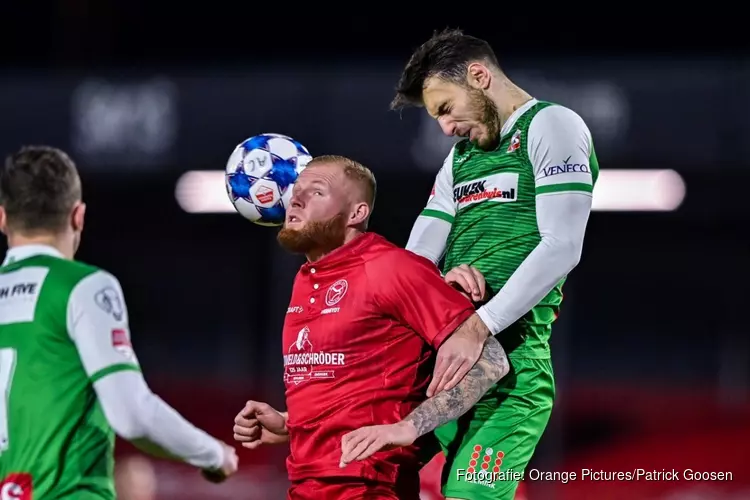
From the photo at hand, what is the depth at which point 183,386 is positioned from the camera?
40.5 ft

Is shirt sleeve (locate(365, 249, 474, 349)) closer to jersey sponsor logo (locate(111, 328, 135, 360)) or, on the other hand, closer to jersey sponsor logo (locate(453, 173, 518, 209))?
jersey sponsor logo (locate(453, 173, 518, 209))

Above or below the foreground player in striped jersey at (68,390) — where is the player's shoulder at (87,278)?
above

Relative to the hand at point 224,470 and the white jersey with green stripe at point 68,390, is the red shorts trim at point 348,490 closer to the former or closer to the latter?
the hand at point 224,470

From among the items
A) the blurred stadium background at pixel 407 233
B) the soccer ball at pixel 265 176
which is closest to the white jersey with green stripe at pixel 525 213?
the soccer ball at pixel 265 176

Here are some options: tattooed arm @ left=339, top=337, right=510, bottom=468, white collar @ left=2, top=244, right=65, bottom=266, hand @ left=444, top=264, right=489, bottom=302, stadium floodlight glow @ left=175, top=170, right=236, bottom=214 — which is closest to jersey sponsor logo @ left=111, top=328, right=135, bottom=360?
white collar @ left=2, top=244, right=65, bottom=266

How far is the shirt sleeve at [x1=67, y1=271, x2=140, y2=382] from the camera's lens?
11.5 feet

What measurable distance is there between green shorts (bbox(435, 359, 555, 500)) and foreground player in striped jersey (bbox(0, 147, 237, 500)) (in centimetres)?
85

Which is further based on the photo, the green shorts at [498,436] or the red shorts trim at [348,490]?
the green shorts at [498,436]

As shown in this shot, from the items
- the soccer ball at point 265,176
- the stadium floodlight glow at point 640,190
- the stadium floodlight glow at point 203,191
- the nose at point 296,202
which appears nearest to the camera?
the nose at point 296,202

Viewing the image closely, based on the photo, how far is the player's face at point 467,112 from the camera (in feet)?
12.6

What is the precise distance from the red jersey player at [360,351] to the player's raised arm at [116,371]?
0.41 m

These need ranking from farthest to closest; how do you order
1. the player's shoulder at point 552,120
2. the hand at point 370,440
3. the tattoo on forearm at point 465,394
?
the player's shoulder at point 552,120 → the tattoo on forearm at point 465,394 → the hand at point 370,440

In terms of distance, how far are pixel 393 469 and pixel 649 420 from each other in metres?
7.80

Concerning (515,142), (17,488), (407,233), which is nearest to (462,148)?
(515,142)
